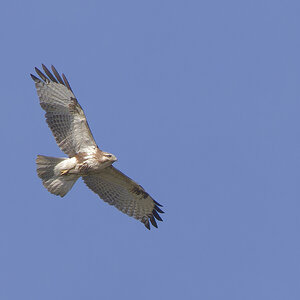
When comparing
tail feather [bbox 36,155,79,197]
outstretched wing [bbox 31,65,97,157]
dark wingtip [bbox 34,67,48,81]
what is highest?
dark wingtip [bbox 34,67,48,81]

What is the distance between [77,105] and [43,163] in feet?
4.07

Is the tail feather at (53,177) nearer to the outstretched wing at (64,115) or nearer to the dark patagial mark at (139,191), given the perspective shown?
the outstretched wing at (64,115)

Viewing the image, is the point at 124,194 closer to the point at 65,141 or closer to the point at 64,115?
the point at 65,141

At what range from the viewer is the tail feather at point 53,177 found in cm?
1423

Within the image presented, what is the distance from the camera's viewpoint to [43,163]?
14234 millimetres

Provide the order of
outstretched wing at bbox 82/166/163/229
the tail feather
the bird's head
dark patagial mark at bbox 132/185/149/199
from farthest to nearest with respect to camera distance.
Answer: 1. dark patagial mark at bbox 132/185/149/199
2. outstretched wing at bbox 82/166/163/229
3. the tail feather
4. the bird's head

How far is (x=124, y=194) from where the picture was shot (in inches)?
608

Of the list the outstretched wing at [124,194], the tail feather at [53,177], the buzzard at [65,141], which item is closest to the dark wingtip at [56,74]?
the buzzard at [65,141]

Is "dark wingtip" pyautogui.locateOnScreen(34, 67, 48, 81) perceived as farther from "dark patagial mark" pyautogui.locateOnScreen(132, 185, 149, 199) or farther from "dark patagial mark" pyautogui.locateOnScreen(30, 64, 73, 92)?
"dark patagial mark" pyautogui.locateOnScreen(132, 185, 149, 199)

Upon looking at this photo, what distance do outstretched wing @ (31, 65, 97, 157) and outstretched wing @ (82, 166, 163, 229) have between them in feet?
2.85

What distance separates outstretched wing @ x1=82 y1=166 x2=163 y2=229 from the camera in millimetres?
15086

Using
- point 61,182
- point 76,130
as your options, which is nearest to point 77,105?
point 76,130

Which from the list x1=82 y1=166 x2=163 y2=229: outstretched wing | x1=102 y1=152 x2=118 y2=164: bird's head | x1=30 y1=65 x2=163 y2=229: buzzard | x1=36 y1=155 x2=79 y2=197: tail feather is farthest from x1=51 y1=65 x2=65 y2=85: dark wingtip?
x1=82 y1=166 x2=163 y2=229: outstretched wing

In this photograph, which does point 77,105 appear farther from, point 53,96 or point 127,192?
point 127,192
